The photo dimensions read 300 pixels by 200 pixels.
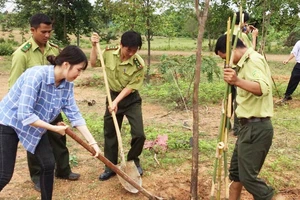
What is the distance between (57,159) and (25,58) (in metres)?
1.11

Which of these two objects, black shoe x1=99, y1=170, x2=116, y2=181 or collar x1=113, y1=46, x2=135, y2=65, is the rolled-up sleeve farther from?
black shoe x1=99, y1=170, x2=116, y2=181

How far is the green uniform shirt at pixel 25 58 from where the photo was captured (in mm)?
3088

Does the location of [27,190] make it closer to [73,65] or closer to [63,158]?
[63,158]

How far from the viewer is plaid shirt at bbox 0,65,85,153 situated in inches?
93.2

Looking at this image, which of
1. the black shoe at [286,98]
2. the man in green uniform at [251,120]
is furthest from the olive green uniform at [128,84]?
the black shoe at [286,98]

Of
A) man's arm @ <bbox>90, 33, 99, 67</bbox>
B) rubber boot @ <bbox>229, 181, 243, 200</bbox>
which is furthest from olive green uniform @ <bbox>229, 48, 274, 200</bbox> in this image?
man's arm @ <bbox>90, 33, 99, 67</bbox>

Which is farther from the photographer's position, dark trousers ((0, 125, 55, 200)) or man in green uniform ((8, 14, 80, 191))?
man in green uniform ((8, 14, 80, 191))

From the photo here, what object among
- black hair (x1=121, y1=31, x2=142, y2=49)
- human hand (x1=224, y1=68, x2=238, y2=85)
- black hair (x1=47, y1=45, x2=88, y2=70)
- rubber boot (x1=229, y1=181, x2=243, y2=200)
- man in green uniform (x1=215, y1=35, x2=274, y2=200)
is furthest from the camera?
black hair (x1=121, y1=31, x2=142, y2=49)

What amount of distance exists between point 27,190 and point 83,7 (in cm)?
1219

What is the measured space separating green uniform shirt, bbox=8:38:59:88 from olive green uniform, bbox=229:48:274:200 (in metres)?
1.84

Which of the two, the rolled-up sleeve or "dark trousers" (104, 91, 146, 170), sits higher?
the rolled-up sleeve

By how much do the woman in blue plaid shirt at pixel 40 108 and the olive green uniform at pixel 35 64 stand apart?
62cm

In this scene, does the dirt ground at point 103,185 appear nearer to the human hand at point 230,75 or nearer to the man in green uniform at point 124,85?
the man in green uniform at point 124,85

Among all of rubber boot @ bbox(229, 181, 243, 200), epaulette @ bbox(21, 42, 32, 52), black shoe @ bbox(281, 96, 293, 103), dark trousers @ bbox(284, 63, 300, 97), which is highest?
epaulette @ bbox(21, 42, 32, 52)
